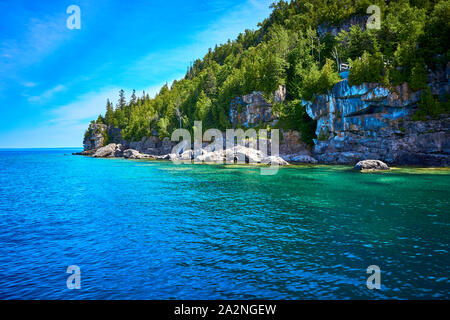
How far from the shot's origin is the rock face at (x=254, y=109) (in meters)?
78.9

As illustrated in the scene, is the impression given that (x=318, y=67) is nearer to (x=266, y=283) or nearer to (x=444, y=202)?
(x=444, y=202)

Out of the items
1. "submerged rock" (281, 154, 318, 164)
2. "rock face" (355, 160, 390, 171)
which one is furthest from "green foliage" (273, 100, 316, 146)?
"rock face" (355, 160, 390, 171)

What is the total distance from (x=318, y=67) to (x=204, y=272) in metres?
78.6

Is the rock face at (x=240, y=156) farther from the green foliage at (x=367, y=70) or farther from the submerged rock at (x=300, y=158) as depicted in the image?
the green foliage at (x=367, y=70)

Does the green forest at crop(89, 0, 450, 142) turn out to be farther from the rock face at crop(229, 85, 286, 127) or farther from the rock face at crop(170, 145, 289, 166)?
the rock face at crop(170, 145, 289, 166)

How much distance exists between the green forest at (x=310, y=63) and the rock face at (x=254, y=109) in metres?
1.80

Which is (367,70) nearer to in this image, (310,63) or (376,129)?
(376,129)

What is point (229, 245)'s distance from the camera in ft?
49.1

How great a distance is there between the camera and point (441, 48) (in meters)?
52.2

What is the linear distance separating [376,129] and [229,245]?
5282cm

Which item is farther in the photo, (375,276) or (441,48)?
(441,48)
